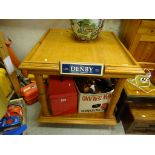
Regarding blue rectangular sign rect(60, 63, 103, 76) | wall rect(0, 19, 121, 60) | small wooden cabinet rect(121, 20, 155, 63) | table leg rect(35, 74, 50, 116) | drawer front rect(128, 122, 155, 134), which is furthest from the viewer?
wall rect(0, 19, 121, 60)

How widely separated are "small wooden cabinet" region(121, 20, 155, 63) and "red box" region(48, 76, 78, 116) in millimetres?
509

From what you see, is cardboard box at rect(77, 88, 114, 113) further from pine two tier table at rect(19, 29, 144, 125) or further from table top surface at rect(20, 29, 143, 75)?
table top surface at rect(20, 29, 143, 75)

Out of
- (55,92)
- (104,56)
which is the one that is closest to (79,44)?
(104,56)

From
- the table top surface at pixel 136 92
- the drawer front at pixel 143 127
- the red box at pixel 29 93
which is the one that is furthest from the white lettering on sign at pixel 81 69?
the red box at pixel 29 93

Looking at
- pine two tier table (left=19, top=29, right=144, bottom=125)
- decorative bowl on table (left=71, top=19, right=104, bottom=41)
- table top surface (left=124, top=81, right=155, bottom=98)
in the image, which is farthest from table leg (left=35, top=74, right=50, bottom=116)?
table top surface (left=124, top=81, right=155, bottom=98)

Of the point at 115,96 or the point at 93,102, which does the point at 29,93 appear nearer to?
the point at 93,102

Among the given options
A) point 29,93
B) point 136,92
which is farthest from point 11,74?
point 136,92

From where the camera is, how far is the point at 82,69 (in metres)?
0.68

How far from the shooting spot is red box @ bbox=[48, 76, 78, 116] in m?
0.93
